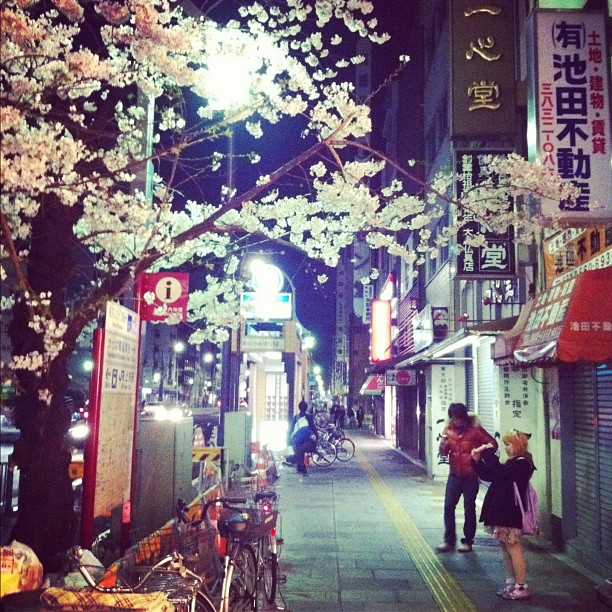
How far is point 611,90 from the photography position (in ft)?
26.0

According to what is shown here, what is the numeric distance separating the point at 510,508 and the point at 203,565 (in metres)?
3.51

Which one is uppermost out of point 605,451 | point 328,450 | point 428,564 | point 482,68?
point 482,68

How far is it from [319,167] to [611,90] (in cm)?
388

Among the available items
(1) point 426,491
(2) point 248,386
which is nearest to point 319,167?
(1) point 426,491

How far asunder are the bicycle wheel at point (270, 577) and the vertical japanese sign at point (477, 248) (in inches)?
242

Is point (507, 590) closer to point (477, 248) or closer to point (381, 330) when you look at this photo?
point (477, 248)

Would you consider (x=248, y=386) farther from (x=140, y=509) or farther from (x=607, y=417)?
(x=607, y=417)

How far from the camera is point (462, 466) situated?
30.8 feet

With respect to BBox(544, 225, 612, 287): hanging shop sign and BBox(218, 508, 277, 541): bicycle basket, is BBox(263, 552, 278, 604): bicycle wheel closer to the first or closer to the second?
BBox(218, 508, 277, 541): bicycle basket

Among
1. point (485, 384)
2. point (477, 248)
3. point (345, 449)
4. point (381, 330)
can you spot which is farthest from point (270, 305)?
point (381, 330)

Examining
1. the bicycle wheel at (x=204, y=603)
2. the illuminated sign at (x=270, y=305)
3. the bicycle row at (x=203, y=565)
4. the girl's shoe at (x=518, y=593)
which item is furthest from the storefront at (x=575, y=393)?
the illuminated sign at (x=270, y=305)

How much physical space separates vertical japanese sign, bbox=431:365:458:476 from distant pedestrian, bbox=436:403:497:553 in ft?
22.7

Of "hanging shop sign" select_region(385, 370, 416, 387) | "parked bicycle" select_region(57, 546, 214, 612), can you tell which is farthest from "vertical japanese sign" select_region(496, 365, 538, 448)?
"hanging shop sign" select_region(385, 370, 416, 387)

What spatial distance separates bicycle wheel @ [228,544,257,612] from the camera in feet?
18.7
